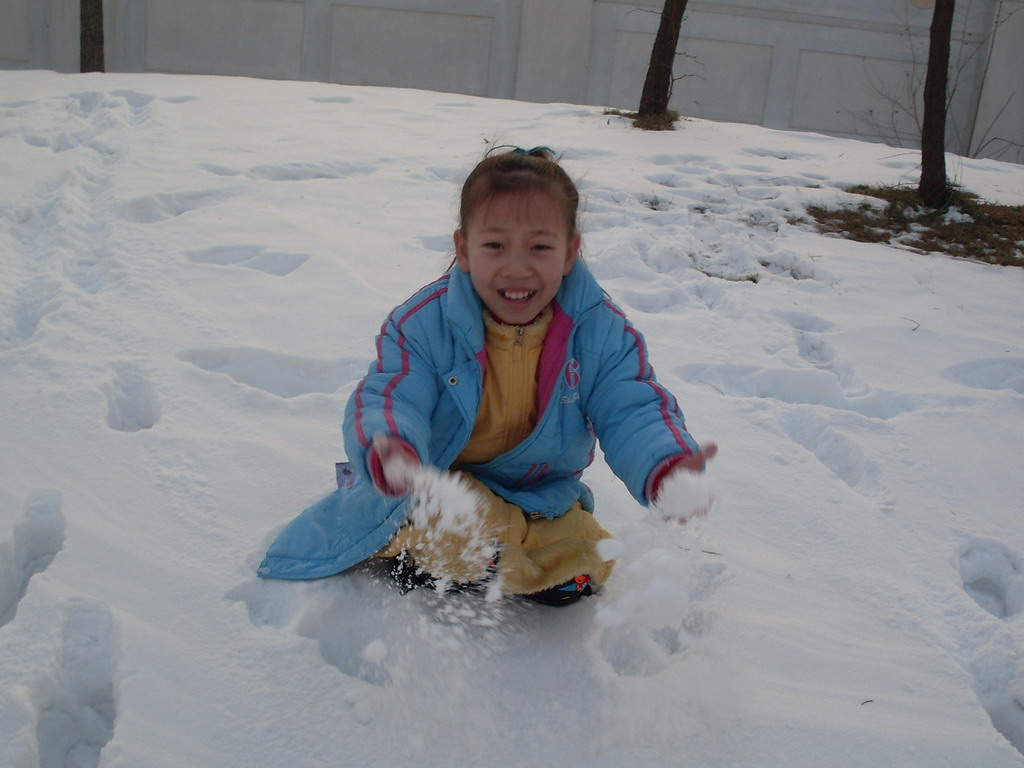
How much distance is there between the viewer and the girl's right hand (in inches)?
58.4

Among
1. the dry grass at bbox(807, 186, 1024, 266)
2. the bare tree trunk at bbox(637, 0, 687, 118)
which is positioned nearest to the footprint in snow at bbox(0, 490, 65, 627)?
the dry grass at bbox(807, 186, 1024, 266)

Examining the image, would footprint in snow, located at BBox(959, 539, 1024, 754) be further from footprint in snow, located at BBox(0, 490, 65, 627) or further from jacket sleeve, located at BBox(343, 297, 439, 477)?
footprint in snow, located at BBox(0, 490, 65, 627)

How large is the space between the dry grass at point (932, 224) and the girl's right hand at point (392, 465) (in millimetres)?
3624

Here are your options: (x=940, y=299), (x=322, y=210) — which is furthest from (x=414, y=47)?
(x=940, y=299)

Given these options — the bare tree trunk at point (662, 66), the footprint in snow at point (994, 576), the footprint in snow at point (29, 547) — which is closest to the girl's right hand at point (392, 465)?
the footprint in snow at point (29, 547)

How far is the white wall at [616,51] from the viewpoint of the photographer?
1212cm

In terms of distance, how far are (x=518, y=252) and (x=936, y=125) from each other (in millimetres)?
4293

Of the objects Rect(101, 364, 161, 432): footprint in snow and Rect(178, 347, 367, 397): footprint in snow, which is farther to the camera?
Rect(178, 347, 367, 397): footprint in snow

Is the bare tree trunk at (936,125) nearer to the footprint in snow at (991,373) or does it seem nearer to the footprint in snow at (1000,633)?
the footprint in snow at (991,373)

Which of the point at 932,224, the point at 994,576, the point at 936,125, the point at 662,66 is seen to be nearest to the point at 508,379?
the point at 994,576

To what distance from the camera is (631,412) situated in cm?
178

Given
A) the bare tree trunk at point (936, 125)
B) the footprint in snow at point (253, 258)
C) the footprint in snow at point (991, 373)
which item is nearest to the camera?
the footprint in snow at point (991, 373)

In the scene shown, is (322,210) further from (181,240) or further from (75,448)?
(75,448)

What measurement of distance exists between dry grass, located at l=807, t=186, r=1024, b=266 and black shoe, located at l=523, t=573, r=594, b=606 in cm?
335
